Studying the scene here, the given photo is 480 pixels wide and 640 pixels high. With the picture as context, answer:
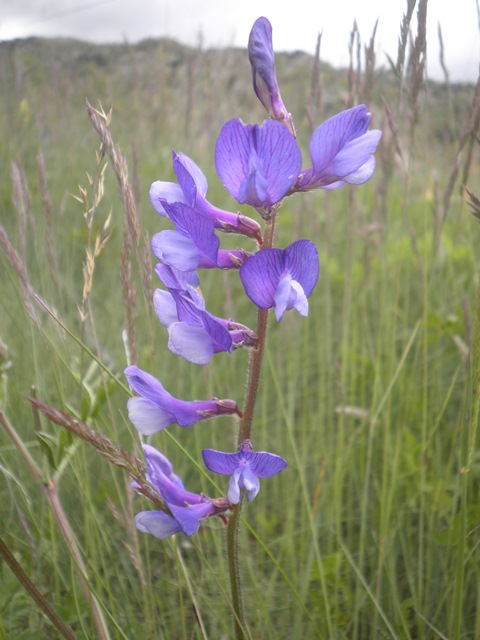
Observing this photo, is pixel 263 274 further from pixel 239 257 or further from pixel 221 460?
pixel 221 460

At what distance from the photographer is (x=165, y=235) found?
2.88 ft

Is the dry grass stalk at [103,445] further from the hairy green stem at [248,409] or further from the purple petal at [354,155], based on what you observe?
the purple petal at [354,155]

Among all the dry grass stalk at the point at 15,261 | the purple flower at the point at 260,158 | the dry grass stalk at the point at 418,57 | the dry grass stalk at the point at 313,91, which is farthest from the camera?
the dry grass stalk at the point at 313,91

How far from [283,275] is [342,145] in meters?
0.20

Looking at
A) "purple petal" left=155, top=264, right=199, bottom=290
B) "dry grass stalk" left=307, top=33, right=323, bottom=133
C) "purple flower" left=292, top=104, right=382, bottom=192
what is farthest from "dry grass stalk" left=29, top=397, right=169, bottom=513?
"dry grass stalk" left=307, top=33, right=323, bottom=133

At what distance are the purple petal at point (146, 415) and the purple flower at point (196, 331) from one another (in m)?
0.09

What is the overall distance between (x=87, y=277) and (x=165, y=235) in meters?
0.32

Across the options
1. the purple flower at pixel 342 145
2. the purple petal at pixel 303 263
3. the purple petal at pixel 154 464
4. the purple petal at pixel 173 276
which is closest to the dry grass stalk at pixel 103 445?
the purple petal at pixel 154 464

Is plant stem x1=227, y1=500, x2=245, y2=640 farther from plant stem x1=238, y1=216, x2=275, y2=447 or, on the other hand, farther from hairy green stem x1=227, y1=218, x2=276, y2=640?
plant stem x1=238, y1=216, x2=275, y2=447

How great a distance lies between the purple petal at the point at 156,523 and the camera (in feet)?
3.04

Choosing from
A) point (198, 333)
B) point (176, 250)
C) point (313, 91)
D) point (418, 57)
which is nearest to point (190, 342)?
point (198, 333)

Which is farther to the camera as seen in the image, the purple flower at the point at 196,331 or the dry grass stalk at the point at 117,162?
the dry grass stalk at the point at 117,162

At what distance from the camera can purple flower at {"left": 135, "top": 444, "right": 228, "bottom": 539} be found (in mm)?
910

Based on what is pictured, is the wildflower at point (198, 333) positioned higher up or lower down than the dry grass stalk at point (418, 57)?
lower down
